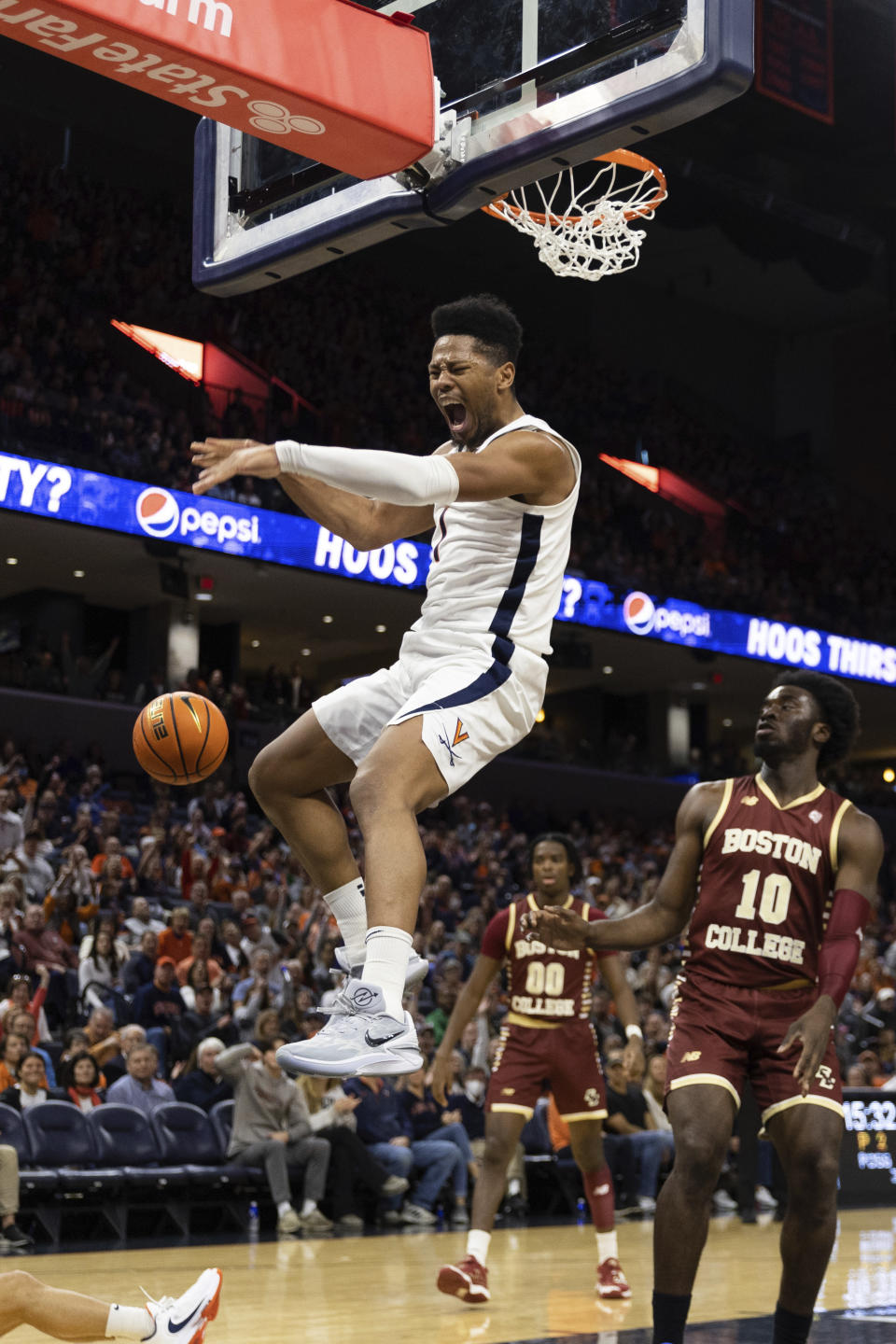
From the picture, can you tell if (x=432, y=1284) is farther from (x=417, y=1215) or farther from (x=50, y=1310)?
(x=50, y=1310)

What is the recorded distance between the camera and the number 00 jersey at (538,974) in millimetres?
8422

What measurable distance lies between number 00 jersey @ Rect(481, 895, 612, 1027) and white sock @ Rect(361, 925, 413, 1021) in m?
4.62

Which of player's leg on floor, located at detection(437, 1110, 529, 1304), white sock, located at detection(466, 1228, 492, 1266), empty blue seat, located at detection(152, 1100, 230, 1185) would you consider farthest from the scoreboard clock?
white sock, located at detection(466, 1228, 492, 1266)

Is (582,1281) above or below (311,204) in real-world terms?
below

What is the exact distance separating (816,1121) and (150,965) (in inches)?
301

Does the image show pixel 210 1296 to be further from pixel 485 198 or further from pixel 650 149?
pixel 650 149

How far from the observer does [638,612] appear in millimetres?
24562

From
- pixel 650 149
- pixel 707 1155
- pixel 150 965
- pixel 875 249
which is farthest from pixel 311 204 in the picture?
pixel 875 249

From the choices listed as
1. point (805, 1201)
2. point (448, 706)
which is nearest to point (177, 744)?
point (448, 706)

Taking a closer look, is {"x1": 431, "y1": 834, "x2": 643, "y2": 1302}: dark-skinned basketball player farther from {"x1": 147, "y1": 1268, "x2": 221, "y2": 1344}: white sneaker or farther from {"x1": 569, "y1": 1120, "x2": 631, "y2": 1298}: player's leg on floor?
{"x1": 147, "y1": 1268, "x2": 221, "y2": 1344}: white sneaker

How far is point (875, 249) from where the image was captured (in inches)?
1053

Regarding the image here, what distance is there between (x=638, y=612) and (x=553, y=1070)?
1666 cm

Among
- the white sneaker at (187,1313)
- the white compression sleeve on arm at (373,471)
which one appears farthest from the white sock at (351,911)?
the white sneaker at (187,1313)

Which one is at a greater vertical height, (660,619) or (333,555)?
(333,555)
